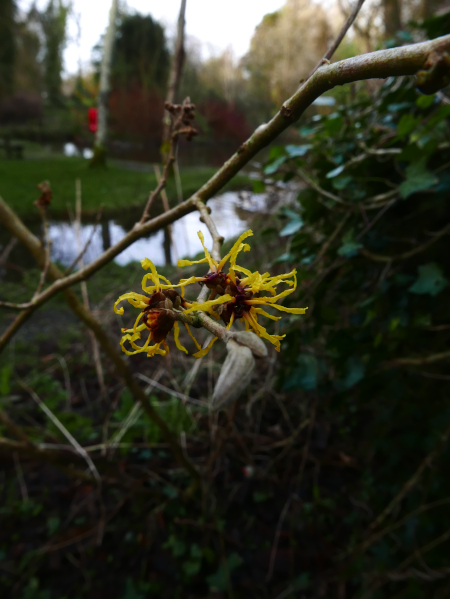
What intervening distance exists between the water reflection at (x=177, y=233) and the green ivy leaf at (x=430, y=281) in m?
0.99

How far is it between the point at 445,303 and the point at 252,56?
115 inches

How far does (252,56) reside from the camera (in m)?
3.08

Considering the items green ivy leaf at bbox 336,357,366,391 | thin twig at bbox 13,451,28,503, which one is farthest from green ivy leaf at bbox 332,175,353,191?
thin twig at bbox 13,451,28,503

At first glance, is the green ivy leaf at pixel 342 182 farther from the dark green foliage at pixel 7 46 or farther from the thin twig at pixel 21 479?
the dark green foliage at pixel 7 46

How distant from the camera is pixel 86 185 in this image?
5805mm

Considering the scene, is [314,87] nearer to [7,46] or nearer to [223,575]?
[223,575]

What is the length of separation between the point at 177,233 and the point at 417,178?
2.18m

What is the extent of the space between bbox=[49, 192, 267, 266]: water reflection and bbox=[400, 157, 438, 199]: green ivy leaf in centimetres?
95

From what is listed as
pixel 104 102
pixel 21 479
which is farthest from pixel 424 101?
pixel 104 102

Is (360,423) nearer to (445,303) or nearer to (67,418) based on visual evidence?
(445,303)

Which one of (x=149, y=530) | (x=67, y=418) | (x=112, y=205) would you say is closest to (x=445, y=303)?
(x=149, y=530)

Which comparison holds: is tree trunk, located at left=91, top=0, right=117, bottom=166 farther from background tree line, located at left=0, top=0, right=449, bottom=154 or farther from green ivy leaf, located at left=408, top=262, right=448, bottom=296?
green ivy leaf, located at left=408, top=262, right=448, bottom=296

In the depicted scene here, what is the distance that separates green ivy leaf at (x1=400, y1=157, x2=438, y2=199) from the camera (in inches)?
31.8

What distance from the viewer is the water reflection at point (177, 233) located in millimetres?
2279
